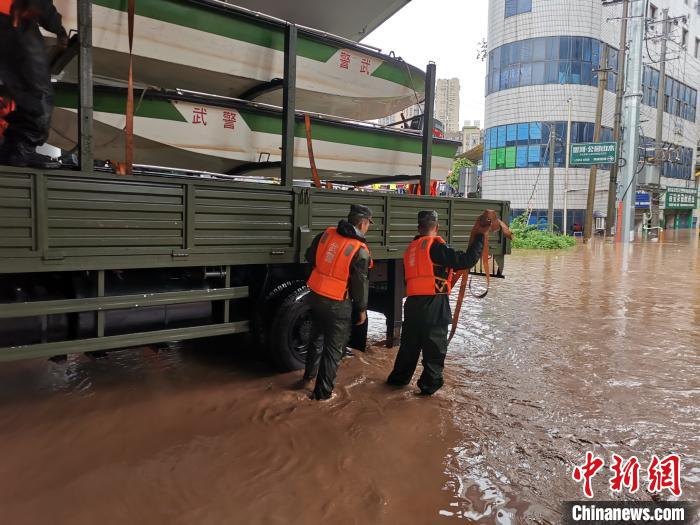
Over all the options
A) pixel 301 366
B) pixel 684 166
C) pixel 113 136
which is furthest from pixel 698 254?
pixel 684 166

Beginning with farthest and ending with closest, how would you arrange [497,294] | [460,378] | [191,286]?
[497,294], [460,378], [191,286]

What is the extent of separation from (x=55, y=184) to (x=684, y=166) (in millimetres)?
A: 44981

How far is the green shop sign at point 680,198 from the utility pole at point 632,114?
49.9 ft

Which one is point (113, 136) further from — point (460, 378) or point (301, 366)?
point (460, 378)

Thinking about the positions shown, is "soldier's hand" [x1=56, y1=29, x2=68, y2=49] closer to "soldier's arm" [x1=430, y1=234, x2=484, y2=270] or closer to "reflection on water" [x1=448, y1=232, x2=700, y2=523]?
"soldier's arm" [x1=430, y1=234, x2=484, y2=270]

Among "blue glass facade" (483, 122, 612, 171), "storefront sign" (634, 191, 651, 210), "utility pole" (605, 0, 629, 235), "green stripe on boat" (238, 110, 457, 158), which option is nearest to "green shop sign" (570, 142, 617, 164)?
"utility pole" (605, 0, 629, 235)

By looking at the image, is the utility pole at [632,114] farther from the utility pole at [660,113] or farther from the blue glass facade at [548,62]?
the utility pole at [660,113]

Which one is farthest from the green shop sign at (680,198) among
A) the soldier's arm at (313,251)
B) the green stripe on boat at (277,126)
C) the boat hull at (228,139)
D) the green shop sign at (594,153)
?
the soldier's arm at (313,251)

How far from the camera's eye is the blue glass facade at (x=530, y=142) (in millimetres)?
27297

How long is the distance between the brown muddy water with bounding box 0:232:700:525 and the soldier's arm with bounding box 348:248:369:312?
0.76 metres

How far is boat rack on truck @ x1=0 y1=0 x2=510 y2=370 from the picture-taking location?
293 cm

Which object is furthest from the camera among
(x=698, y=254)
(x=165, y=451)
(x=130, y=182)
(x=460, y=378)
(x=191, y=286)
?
(x=698, y=254)

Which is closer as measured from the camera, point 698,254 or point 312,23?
point 312,23

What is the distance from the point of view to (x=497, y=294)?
9016 mm
